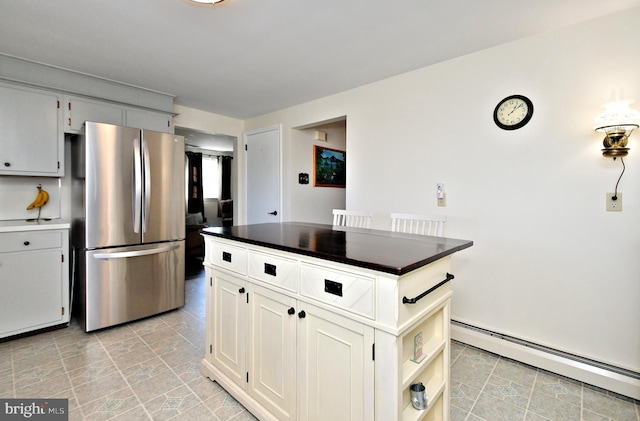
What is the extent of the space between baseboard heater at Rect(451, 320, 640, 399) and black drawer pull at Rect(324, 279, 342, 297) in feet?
6.08

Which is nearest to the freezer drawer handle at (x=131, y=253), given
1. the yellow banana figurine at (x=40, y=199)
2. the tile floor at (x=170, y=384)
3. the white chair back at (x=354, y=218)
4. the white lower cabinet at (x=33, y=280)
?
the white lower cabinet at (x=33, y=280)

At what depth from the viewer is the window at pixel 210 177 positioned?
22.8 feet

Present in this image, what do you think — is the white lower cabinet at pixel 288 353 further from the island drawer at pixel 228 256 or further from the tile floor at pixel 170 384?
the tile floor at pixel 170 384

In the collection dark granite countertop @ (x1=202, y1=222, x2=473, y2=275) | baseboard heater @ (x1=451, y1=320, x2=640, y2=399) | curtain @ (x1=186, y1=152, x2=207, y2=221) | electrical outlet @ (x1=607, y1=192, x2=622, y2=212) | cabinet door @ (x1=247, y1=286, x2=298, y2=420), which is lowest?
baseboard heater @ (x1=451, y1=320, x2=640, y2=399)

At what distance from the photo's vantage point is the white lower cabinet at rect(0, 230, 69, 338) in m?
2.43

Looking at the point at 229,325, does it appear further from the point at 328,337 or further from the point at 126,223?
the point at 126,223

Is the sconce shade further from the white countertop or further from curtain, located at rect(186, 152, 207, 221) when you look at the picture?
curtain, located at rect(186, 152, 207, 221)

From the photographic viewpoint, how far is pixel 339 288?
4.01 ft

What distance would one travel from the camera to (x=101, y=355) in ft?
7.52

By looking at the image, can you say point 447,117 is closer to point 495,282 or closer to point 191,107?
point 495,282

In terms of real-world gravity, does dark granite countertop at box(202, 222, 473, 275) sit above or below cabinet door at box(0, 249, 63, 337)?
above

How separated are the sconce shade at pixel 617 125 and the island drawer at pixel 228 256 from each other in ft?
7.57

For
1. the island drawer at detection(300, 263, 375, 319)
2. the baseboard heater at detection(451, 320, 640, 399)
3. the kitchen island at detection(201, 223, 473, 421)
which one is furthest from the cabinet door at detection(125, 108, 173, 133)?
the baseboard heater at detection(451, 320, 640, 399)

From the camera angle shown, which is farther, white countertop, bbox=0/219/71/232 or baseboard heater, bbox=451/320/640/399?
white countertop, bbox=0/219/71/232
